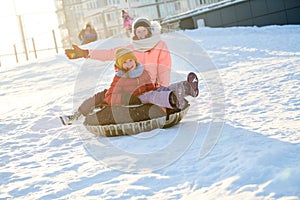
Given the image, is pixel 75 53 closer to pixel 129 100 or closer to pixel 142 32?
pixel 142 32

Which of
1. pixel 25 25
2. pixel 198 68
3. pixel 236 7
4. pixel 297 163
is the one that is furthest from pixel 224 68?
pixel 25 25

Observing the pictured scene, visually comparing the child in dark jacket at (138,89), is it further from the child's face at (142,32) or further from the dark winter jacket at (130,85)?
the child's face at (142,32)

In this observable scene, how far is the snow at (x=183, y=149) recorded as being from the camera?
7.62 feet

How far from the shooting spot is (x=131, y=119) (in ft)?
12.6

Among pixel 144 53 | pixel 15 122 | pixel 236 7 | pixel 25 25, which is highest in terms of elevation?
pixel 25 25

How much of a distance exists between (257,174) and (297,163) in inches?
10.0

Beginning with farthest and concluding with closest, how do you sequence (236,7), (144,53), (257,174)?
(236,7), (144,53), (257,174)

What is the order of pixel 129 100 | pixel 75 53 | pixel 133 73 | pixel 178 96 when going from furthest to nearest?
pixel 75 53, pixel 133 73, pixel 129 100, pixel 178 96

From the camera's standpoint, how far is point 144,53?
14.9ft

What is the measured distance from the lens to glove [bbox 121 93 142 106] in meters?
3.91

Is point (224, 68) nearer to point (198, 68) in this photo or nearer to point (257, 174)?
point (198, 68)

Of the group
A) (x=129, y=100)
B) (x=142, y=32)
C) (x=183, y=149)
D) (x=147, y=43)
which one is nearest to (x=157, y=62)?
(x=147, y=43)

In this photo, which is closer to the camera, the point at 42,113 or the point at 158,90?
the point at 158,90

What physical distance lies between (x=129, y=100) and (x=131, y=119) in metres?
0.21
